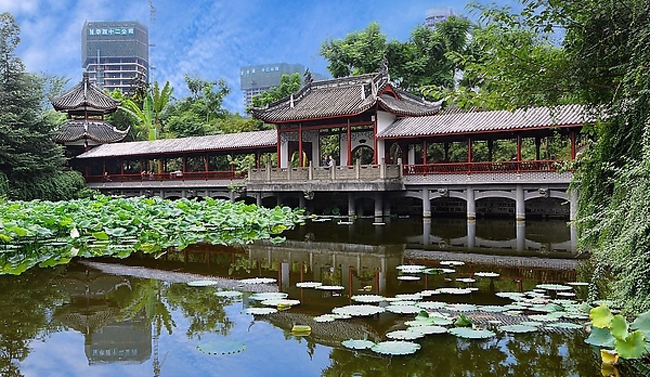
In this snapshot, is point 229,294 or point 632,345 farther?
point 229,294

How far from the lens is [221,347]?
4535mm

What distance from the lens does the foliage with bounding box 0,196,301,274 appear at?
1010 cm

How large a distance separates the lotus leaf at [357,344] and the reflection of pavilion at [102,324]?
151 centimetres

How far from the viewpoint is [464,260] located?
923 centimetres

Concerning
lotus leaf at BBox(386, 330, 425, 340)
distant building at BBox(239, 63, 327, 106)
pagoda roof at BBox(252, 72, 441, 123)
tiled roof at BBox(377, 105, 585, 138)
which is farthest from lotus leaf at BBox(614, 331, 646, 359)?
distant building at BBox(239, 63, 327, 106)

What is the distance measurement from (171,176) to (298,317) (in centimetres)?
1942

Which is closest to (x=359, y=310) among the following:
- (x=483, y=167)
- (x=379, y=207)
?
(x=379, y=207)

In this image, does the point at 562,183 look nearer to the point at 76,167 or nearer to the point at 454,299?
the point at 454,299

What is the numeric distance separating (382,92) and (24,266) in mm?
13203

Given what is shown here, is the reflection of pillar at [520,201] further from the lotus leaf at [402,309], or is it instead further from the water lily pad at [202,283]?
the lotus leaf at [402,309]

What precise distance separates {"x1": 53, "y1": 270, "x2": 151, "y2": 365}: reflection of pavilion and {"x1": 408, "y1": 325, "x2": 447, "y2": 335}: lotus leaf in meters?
2.09

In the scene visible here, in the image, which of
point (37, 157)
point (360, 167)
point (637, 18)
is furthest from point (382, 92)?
point (637, 18)

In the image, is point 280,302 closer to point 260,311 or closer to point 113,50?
point 260,311

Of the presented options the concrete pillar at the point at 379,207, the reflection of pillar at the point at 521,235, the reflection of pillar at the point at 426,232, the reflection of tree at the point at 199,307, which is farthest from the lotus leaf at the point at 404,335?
the concrete pillar at the point at 379,207
